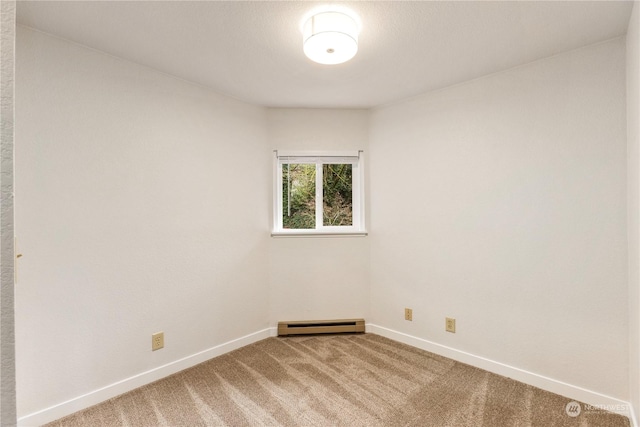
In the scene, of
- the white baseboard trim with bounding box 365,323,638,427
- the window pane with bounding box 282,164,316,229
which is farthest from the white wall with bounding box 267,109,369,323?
the white baseboard trim with bounding box 365,323,638,427

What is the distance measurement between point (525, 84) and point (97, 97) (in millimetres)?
2899

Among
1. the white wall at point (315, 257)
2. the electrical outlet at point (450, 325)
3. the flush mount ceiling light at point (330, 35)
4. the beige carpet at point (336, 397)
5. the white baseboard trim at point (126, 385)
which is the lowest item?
the beige carpet at point (336, 397)

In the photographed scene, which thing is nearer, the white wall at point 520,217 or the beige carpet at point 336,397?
the beige carpet at point 336,397

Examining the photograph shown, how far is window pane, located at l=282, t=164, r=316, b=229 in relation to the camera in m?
3.31

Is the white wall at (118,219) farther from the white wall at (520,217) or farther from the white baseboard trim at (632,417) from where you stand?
the white baseboard trim at (632,417)

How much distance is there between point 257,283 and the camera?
10.2ft

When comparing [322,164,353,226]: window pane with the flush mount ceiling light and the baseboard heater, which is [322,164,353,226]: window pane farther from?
the flush mount ceiling light

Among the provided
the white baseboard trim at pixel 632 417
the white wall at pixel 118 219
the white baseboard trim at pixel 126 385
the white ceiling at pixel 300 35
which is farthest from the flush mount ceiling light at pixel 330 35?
the white baseboard trim at pixel 632 417

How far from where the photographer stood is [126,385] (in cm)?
219

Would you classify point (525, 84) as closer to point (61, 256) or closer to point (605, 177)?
point (605, 177)

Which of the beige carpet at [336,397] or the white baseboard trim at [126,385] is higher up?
the white baseboard trim at [126,385]

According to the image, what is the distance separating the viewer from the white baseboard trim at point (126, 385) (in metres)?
1.84

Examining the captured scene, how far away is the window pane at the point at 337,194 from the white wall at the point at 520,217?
410 mm

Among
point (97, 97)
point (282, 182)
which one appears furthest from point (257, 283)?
point (97, 97)
